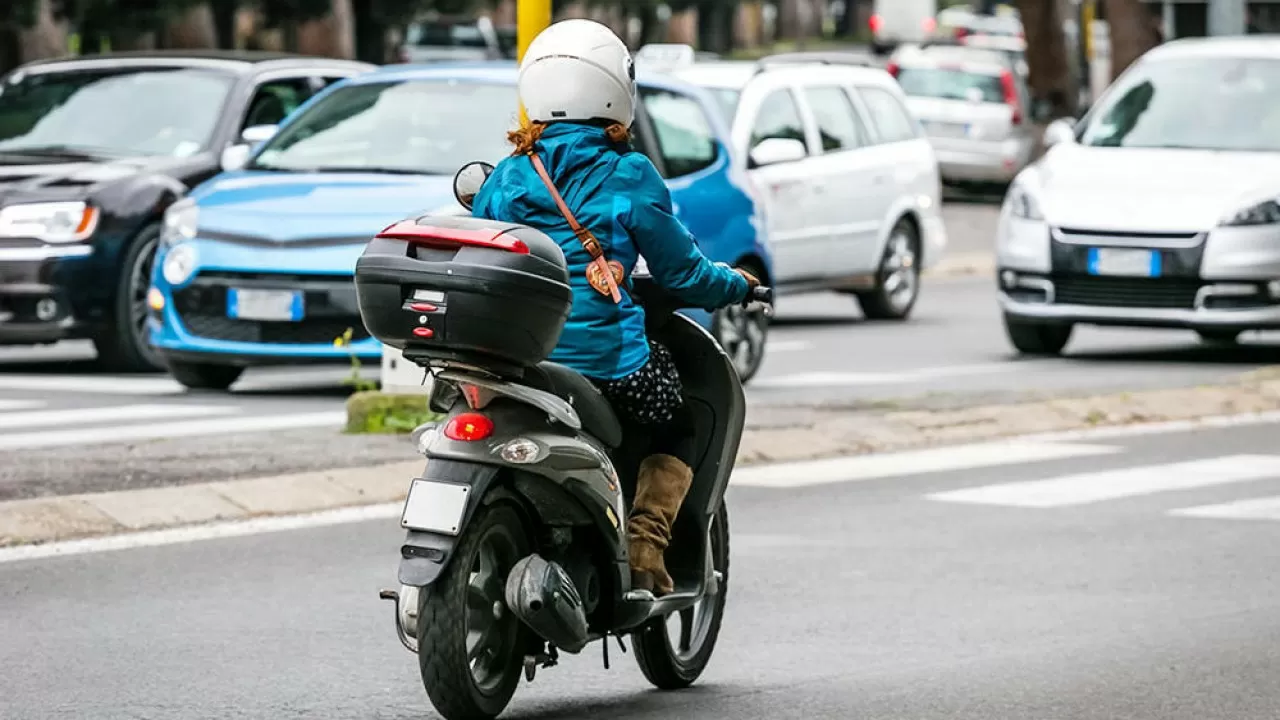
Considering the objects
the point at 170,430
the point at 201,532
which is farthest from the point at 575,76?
the point at 170,430

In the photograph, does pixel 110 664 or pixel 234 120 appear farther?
pixel 234 120

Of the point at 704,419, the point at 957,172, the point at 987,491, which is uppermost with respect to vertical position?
the point at 704,419

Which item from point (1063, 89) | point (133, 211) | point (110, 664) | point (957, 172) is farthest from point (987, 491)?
point (1063, 89)

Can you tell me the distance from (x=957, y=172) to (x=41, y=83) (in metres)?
18.7

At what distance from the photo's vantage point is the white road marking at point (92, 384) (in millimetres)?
14234

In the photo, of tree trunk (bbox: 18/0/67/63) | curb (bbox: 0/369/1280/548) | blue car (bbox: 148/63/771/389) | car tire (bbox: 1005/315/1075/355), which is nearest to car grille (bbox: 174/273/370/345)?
blue car (bbox: 148/63/771/389)

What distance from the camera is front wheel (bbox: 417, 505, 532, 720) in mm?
6059

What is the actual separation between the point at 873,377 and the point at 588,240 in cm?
931

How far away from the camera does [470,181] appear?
22.1 feet

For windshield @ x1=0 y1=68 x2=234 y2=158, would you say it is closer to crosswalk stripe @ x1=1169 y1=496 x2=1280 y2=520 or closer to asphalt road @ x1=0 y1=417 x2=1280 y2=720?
Answer: asphalt road @ x1=0 y1=417 x2=1280 y2=720

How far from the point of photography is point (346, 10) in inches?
1871

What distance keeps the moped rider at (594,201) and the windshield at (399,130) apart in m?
7.52

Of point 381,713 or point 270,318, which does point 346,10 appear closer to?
point 270,318

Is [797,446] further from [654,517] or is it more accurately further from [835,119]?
[835,119]
